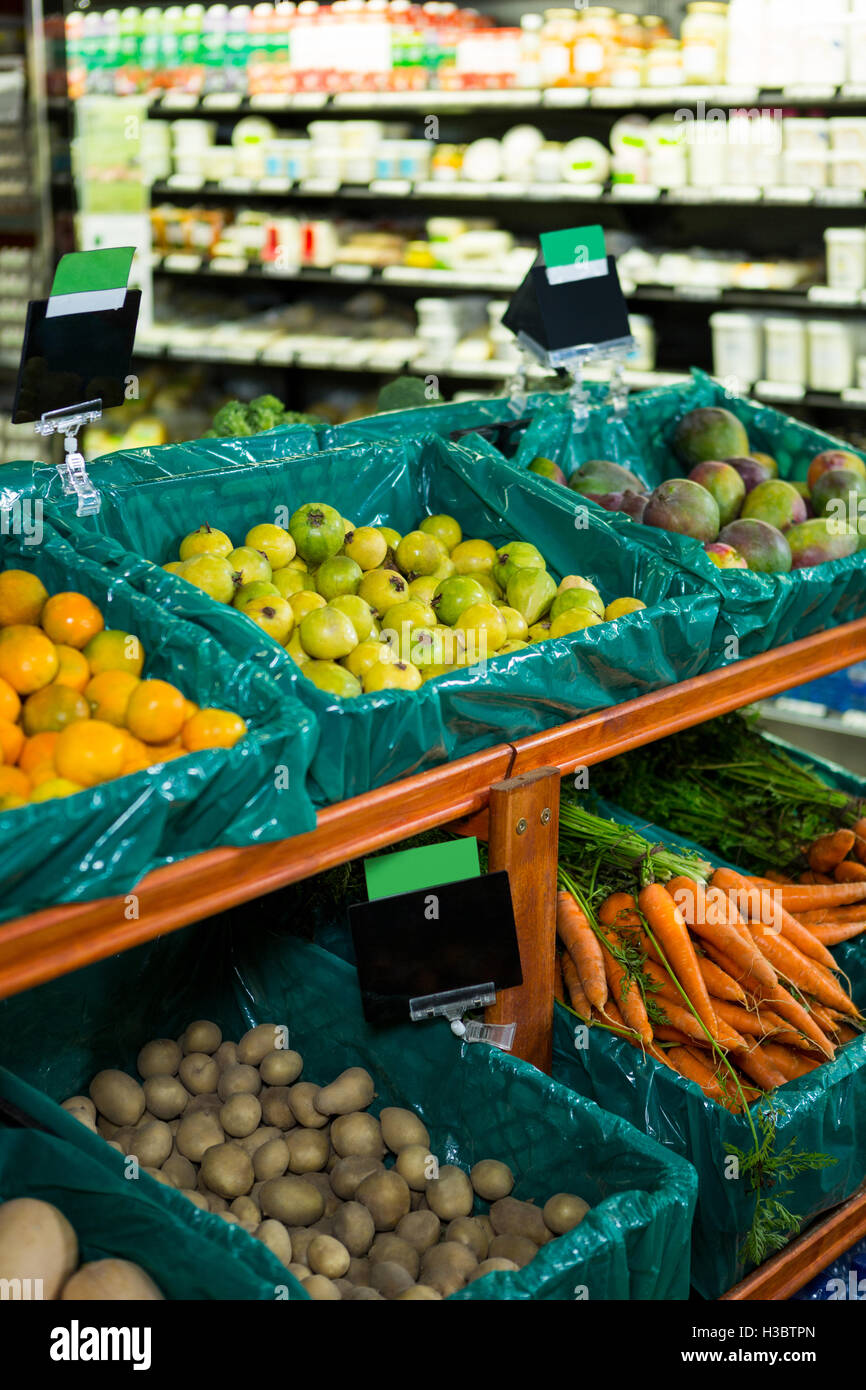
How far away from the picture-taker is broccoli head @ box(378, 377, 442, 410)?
9.27ft

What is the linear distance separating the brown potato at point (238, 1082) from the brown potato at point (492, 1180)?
32 cm

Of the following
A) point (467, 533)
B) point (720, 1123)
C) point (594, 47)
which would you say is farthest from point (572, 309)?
point (594, 47)

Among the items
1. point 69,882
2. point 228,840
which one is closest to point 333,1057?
point 228,840

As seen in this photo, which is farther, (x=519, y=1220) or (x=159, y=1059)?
(x=159, y=1059)

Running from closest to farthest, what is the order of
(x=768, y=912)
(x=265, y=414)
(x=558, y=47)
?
(x=768, y=912) → (x=265, y=414) → (x=558, y=47)

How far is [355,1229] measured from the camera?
5.04ft

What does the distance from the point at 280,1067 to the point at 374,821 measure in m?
0.45

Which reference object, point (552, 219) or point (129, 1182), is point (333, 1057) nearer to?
point (129, 1182)

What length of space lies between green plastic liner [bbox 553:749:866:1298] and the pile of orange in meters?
0.77

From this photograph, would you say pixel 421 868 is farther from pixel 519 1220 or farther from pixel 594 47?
pixel 594 47

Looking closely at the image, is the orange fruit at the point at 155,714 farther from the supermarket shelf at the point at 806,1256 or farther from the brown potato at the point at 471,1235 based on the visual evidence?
the supermarket shelf at the point at 806,1256

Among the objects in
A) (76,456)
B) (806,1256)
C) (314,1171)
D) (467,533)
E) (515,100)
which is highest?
(515,100)

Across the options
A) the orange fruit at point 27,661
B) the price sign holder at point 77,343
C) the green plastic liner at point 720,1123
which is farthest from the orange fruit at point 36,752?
the green plastic liner at point 720,1123

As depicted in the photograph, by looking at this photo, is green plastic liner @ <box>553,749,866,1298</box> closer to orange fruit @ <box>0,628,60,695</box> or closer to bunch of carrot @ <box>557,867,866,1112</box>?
bunch of carrot @ <box>557,867,866,1112</box>
